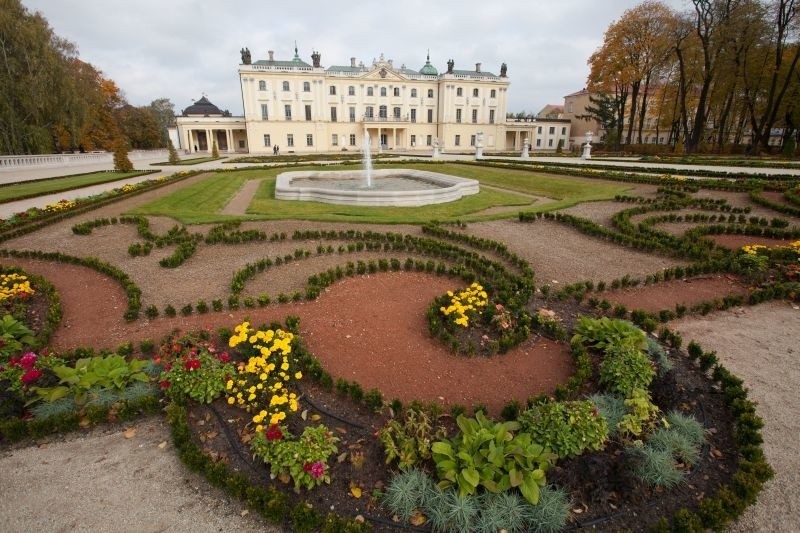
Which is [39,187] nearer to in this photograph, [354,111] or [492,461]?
[492,461]

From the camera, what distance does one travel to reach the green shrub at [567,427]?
323 cm

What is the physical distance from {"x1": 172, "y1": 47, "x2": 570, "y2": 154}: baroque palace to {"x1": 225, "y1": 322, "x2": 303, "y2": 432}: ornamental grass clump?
48.2 metres

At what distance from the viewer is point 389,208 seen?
1316 cm

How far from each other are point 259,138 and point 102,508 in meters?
53.6

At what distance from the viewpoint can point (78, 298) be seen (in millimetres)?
6527

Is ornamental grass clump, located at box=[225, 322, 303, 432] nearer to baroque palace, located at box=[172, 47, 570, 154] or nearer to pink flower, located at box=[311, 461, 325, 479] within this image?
pink flower, located at box=[311, 461, 325, 479]

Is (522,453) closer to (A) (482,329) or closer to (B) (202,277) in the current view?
(A) (482,329)

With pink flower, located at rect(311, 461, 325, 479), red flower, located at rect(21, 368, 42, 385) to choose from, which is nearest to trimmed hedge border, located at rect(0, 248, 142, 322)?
red flower, located at rect(21, 368, 42, 385)

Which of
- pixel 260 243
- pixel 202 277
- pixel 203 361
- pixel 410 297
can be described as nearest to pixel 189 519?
pixel 203 361

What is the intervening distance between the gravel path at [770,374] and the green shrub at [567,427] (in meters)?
1.02

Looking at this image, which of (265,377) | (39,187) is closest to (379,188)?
(265,377)

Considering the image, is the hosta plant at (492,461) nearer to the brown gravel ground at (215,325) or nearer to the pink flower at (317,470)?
the pink flower at (317,470)

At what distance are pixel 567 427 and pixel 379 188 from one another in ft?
49.9

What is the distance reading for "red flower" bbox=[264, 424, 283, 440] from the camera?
3.27 m
